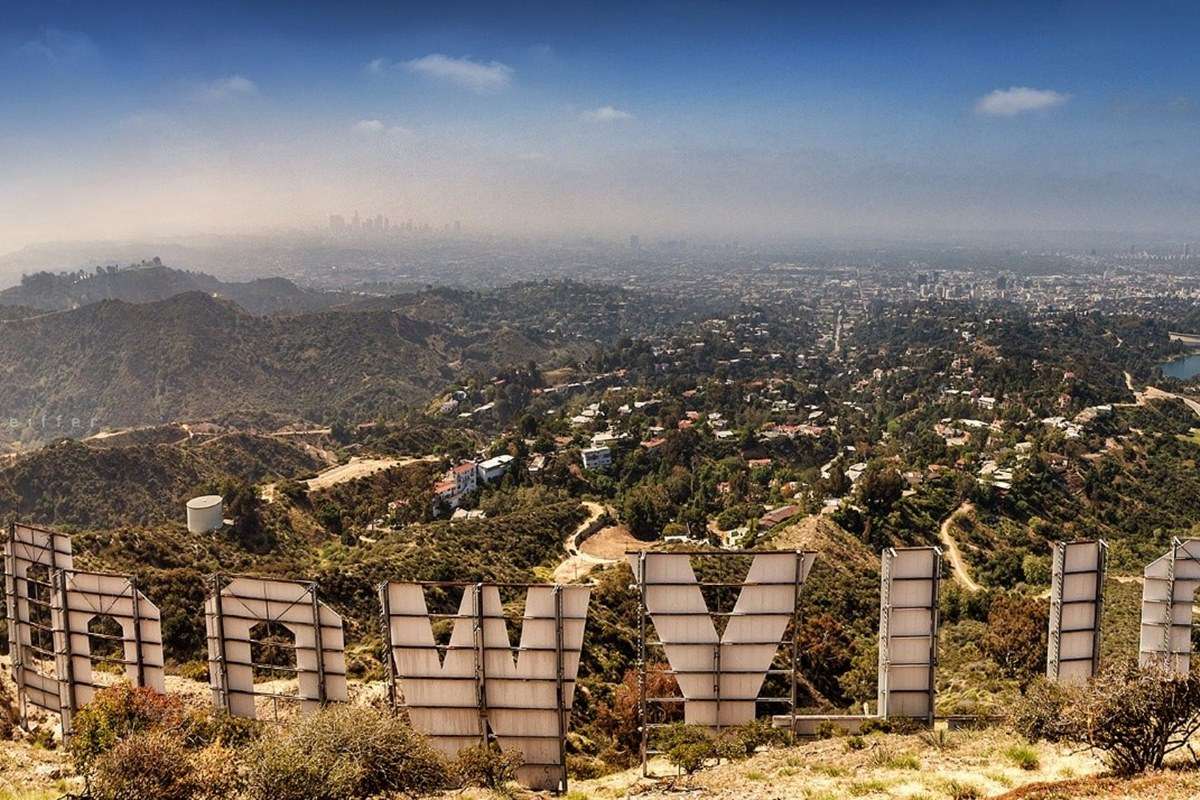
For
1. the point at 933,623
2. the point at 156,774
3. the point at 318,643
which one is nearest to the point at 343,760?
the point at 156,774

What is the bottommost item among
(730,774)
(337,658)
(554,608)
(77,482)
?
(77,482)

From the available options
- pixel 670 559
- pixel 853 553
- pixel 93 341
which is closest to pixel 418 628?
pixel 670 559

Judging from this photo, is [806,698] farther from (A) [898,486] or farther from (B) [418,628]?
(A) [898,486]

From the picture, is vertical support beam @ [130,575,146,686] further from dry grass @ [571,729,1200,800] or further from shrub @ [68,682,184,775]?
dry grass @ [571,729,1200,800]

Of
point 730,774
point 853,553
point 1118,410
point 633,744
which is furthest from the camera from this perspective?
point 1118,410

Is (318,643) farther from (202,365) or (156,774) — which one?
(202,365)

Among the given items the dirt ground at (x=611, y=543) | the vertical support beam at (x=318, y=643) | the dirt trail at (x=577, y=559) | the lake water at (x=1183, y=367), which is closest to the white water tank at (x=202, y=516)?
the dirt trail at (x=577, y=559)
